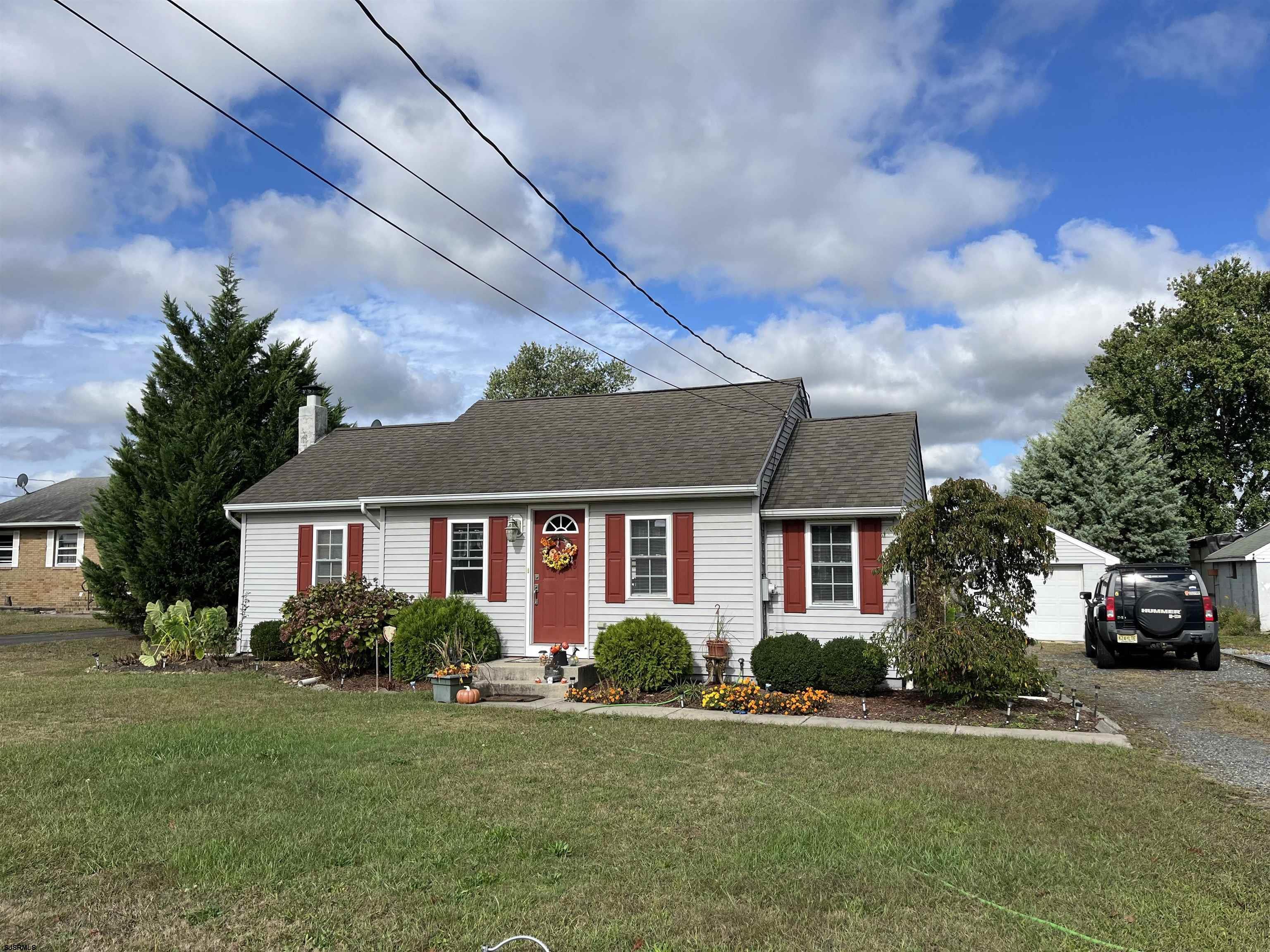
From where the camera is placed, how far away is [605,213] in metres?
10.4

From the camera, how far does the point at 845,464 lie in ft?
44.9

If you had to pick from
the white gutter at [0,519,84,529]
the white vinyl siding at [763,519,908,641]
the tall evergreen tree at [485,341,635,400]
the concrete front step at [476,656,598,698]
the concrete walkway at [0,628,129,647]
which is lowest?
the concrete front step at [476,656,598,698]

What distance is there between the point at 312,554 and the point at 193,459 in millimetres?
4557

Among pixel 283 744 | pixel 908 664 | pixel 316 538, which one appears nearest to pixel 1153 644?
pixel 908 664

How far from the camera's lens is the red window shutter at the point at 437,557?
14359 millimetres

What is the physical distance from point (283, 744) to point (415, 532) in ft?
22.4

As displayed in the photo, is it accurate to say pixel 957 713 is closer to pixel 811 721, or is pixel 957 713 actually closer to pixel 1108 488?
pixel 811 721

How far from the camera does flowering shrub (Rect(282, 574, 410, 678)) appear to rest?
42.9 ft

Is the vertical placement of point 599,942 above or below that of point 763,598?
below

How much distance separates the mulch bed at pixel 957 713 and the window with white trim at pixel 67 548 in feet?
→ 83.7

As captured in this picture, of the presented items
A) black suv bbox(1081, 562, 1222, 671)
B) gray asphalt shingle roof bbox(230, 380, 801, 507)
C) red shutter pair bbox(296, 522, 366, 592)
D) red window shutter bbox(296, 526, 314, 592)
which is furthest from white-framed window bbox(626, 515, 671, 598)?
black suv bbox(1081, 562, 1222, 671)

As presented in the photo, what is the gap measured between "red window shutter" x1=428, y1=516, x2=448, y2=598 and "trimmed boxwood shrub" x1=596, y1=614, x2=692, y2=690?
3.48 metres

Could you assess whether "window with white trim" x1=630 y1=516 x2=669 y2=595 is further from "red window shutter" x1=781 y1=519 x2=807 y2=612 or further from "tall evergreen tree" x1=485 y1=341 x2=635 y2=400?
"tall evergreen tree" x1=485 y1=341 x2=635 y2=400

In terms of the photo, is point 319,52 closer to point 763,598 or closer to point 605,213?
point 605,213
